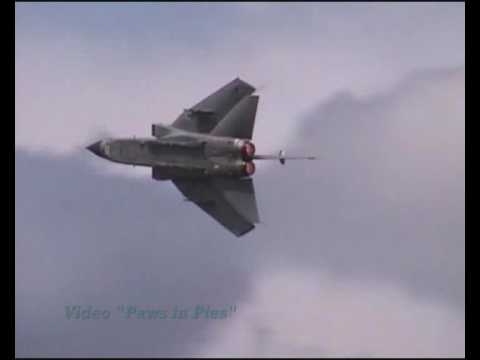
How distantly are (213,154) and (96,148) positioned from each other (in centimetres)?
857

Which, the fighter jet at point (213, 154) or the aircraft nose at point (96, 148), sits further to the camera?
the aircraft nose at point (96, 148)

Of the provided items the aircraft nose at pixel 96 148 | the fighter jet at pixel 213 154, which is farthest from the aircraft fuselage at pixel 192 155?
the aircraft nose at pixel 96 148

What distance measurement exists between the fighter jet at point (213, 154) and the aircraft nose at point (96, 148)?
1059 millimetres

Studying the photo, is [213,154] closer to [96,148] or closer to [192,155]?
[192,155]

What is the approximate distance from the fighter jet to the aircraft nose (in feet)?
3.47

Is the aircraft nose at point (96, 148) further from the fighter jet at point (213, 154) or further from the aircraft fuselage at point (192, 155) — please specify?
the aircraft fuselage at point (192, 155)

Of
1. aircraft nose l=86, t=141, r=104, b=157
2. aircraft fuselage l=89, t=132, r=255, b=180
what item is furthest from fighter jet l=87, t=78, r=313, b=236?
aircraft nose l=86, t=141, r=104, b=157

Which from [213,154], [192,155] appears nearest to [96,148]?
[192,155]

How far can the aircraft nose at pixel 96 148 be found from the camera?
56.9 meters

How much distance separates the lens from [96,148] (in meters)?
57.3

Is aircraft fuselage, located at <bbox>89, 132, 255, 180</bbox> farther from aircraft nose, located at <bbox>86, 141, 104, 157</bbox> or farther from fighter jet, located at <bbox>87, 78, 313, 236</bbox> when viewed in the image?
aircraft nose, located at <bbox>86, 141, 104, 157</bbox>

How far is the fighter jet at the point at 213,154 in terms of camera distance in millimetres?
52156
